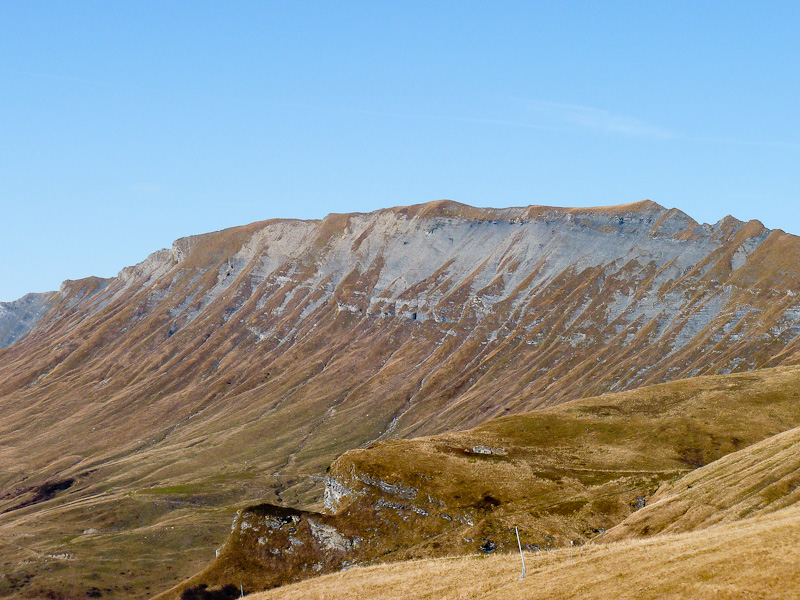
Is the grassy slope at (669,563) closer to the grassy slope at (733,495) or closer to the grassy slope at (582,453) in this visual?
the grassy slope at (733,495)

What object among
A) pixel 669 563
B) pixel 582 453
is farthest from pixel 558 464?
pixel 669 563

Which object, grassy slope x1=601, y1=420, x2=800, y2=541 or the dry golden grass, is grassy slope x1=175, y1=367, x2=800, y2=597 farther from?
the dry golden grass

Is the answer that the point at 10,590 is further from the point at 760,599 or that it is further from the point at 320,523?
the point at 760,599

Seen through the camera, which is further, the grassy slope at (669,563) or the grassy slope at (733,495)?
the grassy slope at (733,495)

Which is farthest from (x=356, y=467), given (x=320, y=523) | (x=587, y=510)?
(x=587, y=510)

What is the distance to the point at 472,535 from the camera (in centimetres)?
11088

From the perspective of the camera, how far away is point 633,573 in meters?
50.2

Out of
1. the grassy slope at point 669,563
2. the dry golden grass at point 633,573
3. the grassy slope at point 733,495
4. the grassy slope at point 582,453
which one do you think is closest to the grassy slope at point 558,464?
the grassy slope at point 582,453

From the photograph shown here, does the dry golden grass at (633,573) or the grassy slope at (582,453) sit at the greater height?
the dry golden grass at (633,573)

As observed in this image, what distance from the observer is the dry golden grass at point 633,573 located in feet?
144

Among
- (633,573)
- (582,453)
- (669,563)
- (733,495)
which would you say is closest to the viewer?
(669,563)

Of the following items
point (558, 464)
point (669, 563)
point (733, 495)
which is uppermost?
point (669, 563)

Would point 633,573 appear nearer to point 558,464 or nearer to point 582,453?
point 558,464

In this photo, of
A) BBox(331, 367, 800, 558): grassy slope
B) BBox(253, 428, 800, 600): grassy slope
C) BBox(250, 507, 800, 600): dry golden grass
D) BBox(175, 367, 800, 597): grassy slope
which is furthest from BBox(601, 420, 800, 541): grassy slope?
BBox(331, 367, 800, 558): grassy slope
